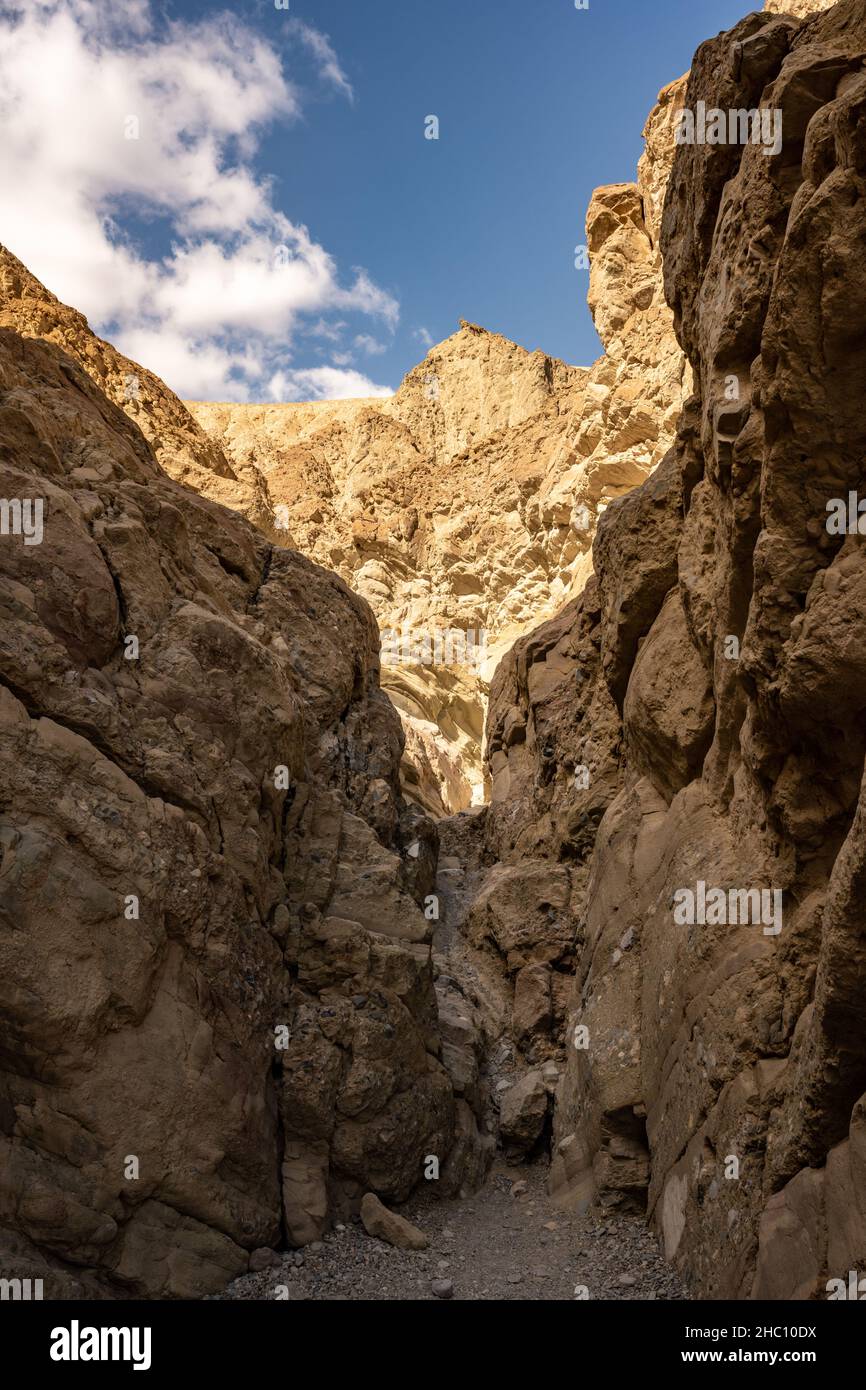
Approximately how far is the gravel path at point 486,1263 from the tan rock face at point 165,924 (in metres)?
0.45

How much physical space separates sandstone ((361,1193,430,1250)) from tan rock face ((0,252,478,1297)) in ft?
1.28

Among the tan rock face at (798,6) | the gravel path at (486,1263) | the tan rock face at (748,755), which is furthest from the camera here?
the tan rock face at (798,6)

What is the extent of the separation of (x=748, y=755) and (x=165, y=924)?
21.5 feet

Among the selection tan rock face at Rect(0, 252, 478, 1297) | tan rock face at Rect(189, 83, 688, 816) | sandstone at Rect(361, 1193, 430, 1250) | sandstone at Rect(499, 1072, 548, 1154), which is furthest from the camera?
tan rock face at Rect(189, 83, 688, 816)

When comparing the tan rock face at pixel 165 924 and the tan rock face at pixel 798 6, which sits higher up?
the tan rock face at pixel 798 6

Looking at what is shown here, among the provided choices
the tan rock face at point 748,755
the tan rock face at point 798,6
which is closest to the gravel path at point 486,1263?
the tan rock face at point 748,755

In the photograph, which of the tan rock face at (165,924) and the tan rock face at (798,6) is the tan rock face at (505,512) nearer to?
the tan rock face at (798,6)

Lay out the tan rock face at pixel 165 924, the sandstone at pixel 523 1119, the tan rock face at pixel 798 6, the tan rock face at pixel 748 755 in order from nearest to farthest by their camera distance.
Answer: the tan rock face at pixel 748 755 < the tan rock face at pixel 165 924 < the sandstone at pixel 523 1119 < the tan rock face at pixel 798 6

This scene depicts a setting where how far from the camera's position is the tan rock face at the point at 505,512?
36156 millimetres

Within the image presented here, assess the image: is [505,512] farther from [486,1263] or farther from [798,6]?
[486,1263]

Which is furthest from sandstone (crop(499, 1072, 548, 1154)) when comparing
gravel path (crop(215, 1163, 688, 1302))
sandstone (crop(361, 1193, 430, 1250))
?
sandstone (crop(361, 1193, 430, 1250))

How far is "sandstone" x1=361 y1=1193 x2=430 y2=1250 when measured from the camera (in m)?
10.1

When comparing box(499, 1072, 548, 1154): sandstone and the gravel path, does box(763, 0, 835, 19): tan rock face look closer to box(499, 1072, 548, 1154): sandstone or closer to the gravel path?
box(499, 1072, 548, 1154): sandstone
